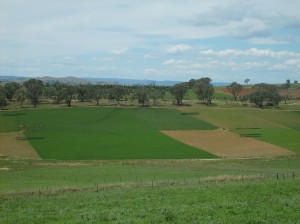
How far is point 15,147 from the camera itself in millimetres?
72125

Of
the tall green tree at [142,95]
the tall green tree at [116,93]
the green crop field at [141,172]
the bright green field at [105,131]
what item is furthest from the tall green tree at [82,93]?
the bright green field at [105,131]

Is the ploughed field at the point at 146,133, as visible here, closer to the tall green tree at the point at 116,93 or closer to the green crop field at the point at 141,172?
the green crop field at the point at 141,172

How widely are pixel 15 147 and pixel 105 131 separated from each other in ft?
89.4

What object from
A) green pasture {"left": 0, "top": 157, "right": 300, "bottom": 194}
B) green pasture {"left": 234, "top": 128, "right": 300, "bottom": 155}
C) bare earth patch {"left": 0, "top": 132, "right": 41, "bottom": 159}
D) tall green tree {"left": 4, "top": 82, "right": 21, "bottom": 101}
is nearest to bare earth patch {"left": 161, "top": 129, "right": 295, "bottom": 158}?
green pasture {"left": 234, "top": 128, "right": 300, "bottom": 155}

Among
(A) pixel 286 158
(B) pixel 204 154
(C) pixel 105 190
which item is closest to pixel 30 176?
(C) pixel 105 190

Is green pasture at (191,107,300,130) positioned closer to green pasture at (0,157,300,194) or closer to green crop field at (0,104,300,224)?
green crop field at (0,104,300,224)

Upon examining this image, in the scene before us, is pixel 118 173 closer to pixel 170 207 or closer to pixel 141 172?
pixel 141 172

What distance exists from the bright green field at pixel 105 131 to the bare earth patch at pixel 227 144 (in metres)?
3.29

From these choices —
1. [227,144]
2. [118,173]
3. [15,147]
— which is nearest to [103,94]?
[227,144]

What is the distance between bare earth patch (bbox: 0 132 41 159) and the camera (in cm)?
6431

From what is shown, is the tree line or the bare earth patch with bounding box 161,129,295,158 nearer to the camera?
the bare earth patch with bounding box 161,129,295,158

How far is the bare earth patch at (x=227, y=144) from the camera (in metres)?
67.2

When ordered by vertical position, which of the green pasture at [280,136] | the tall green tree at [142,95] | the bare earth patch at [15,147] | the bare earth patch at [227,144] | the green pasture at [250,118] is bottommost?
the bare earth patch at [15,147]

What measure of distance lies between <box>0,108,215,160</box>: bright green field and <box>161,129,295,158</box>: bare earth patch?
3286 mm
